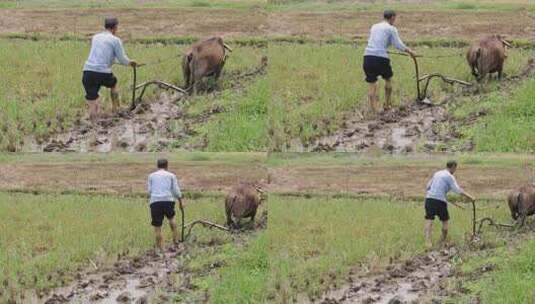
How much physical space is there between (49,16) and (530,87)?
6.33m

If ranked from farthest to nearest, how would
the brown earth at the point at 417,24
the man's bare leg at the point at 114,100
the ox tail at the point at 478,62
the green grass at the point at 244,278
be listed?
the brown earth at the point at 417,24 → the ox tail at the point at 478,62 → the man's bare leg at the point at 114,100 → the green grass at the point at 244,278

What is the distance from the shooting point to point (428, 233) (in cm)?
1214

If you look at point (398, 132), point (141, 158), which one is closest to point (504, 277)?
point (398, 132)

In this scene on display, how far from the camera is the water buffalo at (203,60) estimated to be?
12250mm

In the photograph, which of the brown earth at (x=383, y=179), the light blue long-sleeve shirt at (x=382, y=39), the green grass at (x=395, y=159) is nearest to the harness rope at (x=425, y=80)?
the light blue long-sleeve shirt at (x=382, y=39)

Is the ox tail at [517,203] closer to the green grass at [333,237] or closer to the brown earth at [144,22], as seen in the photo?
the green grass at [333,237]

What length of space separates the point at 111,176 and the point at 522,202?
13.9ft

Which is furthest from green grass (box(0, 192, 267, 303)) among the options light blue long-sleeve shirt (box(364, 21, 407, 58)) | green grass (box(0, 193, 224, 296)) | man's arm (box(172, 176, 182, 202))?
light blue long-sleeve shirt (box(364, 21, 407, 58))

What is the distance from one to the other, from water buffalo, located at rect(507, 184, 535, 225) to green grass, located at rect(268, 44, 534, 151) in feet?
3.96

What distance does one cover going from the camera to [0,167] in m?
13.9

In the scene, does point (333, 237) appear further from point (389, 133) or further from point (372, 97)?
point (372, 97)

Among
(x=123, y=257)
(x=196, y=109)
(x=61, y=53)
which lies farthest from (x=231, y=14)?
(x=123, y=257)

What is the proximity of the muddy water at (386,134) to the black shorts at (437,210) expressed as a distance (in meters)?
0.52

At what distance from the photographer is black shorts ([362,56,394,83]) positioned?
1181cm
